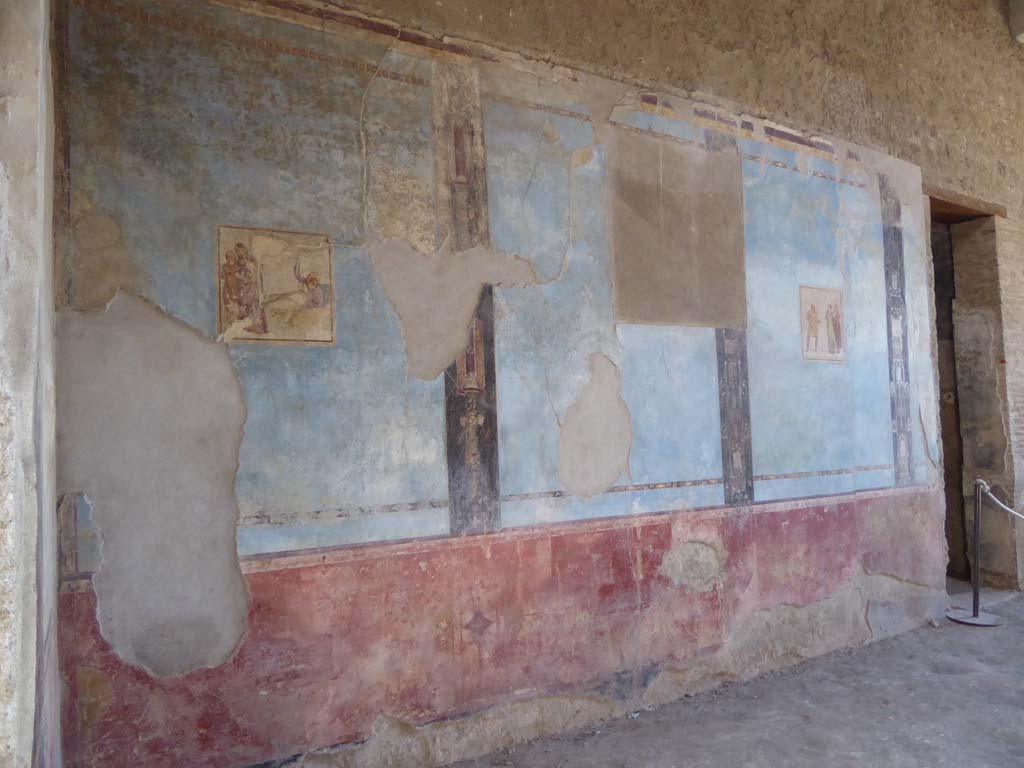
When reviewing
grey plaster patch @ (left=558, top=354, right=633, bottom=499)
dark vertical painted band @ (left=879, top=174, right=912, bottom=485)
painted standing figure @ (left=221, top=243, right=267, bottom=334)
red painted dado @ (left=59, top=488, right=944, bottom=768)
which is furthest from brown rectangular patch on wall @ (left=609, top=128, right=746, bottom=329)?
painted standing figure @ (left=221, top=243, right=267, bottom=334)

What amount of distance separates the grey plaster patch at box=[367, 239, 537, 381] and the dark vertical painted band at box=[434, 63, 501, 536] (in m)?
0.05

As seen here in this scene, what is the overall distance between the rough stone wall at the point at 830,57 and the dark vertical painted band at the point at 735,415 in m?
1.37

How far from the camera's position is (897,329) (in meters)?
5.31

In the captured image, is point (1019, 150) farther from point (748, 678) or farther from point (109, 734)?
point (109, 734)

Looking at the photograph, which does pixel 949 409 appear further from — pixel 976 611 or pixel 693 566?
pixel 693 566

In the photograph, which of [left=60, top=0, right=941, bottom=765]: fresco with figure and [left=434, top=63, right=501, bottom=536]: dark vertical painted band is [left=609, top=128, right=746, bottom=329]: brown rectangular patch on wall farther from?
[left=434, top=63, right=501, bottom=536]: dark vertical painted band

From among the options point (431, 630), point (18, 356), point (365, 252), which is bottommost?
point (431, 630)

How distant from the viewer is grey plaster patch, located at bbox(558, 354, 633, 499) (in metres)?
3.67

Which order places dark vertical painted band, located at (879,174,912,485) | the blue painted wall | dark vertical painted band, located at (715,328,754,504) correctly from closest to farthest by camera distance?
1. the blue painted wall
2. dark vertical painted band, located at (715,328,754,504)
3. dark vertical painted band, located at (879,174,912,485)

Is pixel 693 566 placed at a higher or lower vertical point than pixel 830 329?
lower

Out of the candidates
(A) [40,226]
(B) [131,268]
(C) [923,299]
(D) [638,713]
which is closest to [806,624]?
(D) [638,713]

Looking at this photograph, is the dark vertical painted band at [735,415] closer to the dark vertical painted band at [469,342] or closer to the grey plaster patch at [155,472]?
the dark vertical painted band at [469,342]

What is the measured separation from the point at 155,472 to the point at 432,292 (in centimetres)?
125

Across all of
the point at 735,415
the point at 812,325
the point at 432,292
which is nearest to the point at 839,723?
the point at 735,415
